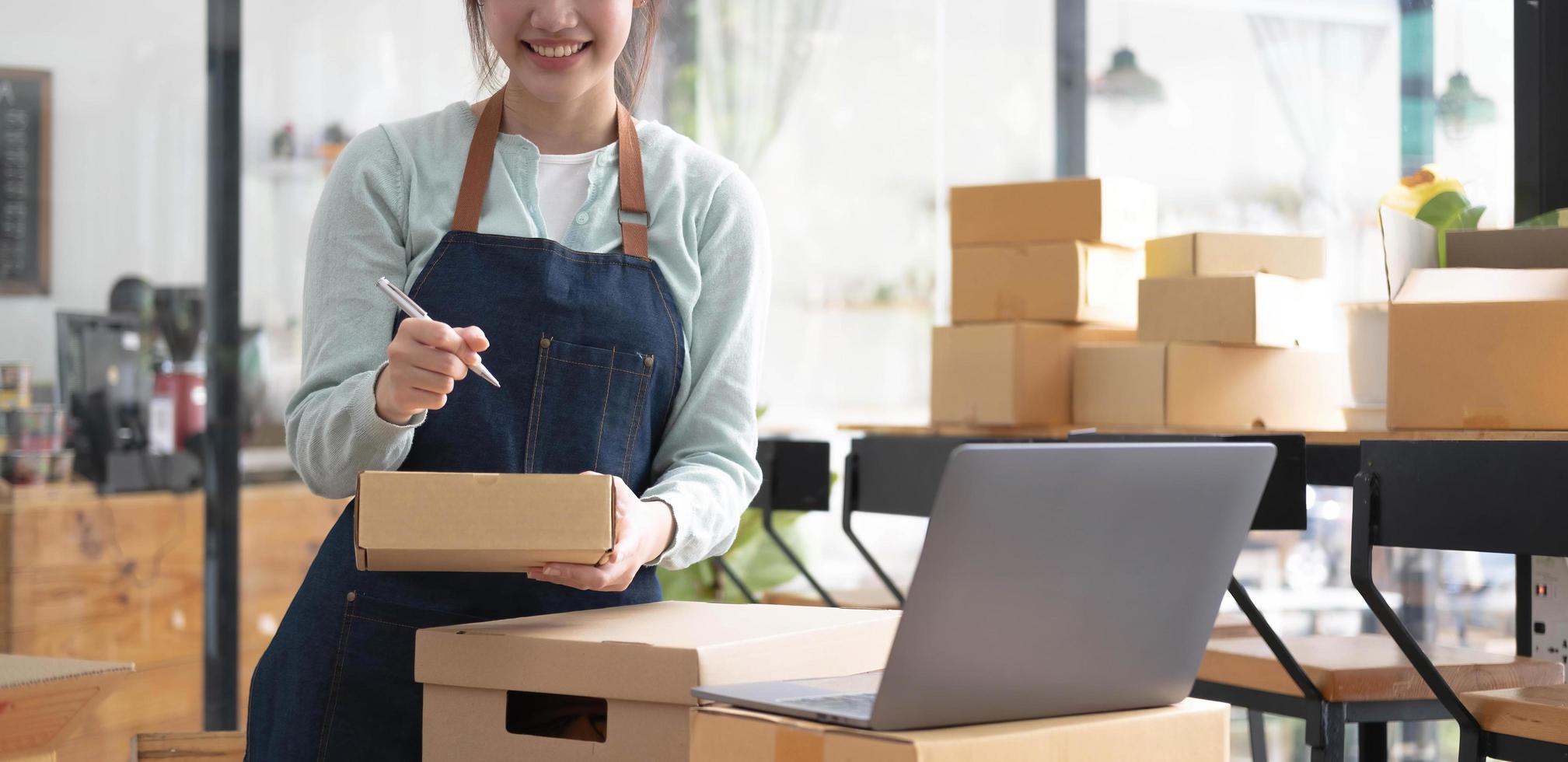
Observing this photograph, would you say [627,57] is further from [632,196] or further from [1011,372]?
[1011,372]

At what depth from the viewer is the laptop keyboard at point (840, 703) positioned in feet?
2.61

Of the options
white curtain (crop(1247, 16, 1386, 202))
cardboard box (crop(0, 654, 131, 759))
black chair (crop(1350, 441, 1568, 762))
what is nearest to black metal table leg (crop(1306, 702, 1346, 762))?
black chair (crop(1350, 441, 1568, 762))

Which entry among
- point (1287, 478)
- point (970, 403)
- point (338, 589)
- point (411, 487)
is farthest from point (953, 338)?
point (411, 487)

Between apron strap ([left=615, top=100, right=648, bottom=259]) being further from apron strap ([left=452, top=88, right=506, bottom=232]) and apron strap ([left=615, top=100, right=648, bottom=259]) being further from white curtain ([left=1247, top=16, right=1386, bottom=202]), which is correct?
white curtain ([left=1247, top=16, right=1386, bottom=202])

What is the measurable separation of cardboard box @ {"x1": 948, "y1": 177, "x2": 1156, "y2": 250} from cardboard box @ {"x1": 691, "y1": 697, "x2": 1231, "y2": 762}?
189cm

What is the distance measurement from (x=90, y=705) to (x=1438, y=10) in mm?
2543

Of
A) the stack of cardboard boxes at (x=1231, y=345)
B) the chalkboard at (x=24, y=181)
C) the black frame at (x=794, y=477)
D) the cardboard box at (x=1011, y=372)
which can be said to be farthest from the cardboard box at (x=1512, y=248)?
the chalkboard at (x=24, y=181)

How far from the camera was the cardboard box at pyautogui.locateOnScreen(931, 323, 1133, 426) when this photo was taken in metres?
2.72

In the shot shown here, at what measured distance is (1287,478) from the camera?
195 centimetres

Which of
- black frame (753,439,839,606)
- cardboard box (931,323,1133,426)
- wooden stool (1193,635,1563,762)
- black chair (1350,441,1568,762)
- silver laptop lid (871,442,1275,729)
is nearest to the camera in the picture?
silver laptop lid (871,442,1275,729)

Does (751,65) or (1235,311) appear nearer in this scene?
(1235,311)

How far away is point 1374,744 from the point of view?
6.79ft

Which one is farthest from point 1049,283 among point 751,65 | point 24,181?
point 24,181

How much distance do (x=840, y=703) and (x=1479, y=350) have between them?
1.41 m
